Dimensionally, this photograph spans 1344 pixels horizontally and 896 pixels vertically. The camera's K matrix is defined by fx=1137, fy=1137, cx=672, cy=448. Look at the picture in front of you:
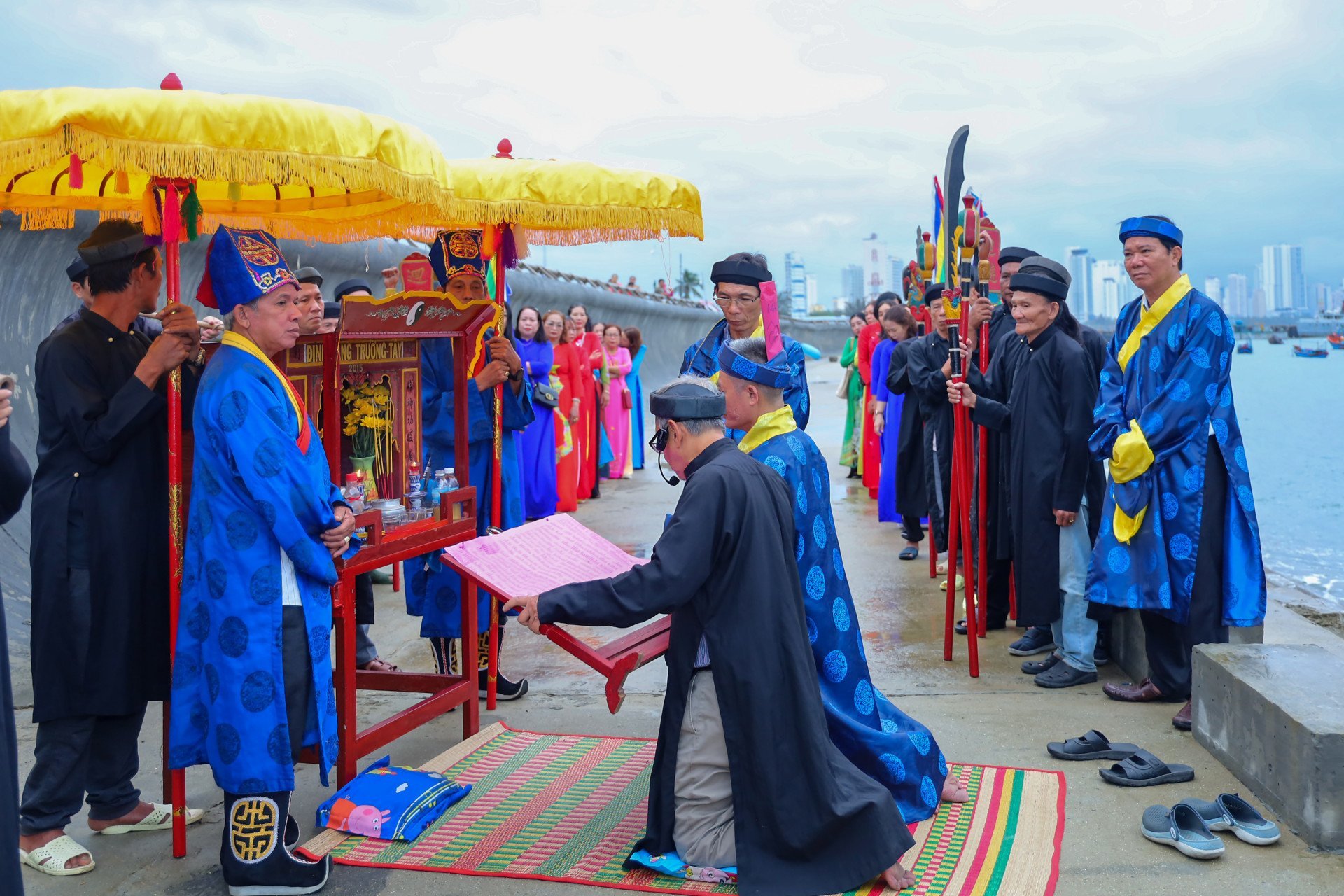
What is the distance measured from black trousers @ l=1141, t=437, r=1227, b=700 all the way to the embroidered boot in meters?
3.47

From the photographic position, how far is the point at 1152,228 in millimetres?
4723

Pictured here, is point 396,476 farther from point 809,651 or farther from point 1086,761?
point 1086,761

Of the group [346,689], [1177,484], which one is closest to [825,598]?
[346,689]

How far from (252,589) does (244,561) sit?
84 millimetres

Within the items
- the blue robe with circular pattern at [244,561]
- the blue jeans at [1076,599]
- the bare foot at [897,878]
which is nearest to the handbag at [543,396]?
the blue jeans at [1076,599]

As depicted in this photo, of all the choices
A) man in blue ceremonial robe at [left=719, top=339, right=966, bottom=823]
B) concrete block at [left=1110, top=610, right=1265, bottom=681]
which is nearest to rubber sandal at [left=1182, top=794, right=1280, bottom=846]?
man in blue ceremonial robe at [left=719, top=339, right=966, bottom=823]

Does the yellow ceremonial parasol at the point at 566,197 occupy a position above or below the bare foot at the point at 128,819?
above

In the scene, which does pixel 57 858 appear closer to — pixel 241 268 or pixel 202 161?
pixel 241 268

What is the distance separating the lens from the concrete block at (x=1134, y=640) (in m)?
4.80

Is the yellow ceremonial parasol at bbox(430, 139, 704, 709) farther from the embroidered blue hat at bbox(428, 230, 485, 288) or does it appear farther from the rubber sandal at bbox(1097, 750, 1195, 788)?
the rubber sandal at bbox(1097, 750, 1195, 788)

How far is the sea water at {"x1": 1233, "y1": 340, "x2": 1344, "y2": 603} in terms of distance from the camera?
30.7 ft

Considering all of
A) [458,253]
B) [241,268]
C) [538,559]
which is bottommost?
[538,559]

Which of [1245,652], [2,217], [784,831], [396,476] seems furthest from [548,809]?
[2,217]

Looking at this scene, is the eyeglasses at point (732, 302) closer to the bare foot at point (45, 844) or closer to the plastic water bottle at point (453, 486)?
the plastic water bottle at point (453, 486)
